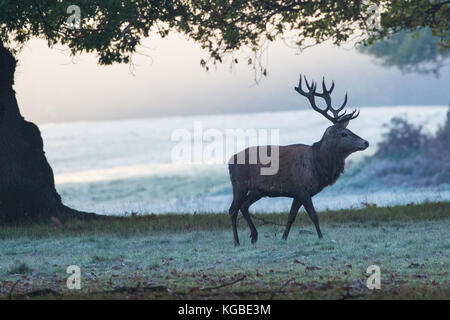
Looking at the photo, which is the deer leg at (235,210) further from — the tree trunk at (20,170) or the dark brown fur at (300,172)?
the tree trunk at (20,170)

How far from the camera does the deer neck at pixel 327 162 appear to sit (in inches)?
626

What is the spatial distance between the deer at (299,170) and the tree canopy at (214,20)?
13.1 feet

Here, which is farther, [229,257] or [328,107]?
[328,107]

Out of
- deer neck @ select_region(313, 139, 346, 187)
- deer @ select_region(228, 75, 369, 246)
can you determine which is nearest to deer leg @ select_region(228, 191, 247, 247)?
Result: deer @ select_region(228, 75, 369, 246)

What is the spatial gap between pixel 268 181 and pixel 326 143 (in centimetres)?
142

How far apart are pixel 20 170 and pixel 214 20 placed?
6285 mm

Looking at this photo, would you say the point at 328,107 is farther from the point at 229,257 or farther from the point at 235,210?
the point at 229,257

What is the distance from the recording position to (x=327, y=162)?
1591 centimetres

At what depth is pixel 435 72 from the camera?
55.2 meters

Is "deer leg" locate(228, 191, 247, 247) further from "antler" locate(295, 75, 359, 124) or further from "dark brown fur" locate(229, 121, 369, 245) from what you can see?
"antler" locate(295, 75, 359, 124)

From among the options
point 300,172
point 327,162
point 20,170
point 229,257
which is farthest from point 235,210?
point 20,170
